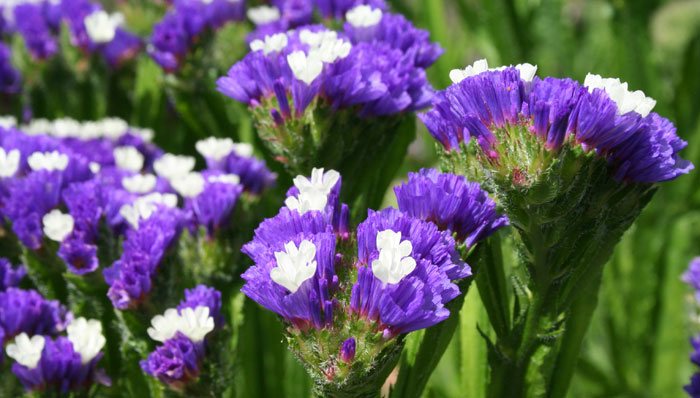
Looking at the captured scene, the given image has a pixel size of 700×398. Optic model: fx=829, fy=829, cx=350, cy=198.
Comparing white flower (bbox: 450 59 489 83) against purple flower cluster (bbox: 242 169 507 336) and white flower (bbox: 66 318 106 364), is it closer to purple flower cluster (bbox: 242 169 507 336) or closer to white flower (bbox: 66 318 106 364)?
purple flower cluster (bbox: 242 169 507 336)

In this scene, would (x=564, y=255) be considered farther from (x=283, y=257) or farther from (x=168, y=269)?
(x=168, y=269)

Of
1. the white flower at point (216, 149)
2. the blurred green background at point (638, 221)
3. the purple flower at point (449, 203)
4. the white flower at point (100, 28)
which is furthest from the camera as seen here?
the blurred green background at point (638, 221)

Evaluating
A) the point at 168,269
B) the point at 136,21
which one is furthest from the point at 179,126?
the point at 168,269

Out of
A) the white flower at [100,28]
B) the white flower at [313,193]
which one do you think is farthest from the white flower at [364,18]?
the white flower at [100,28]

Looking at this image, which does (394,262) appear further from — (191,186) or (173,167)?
(173,167)

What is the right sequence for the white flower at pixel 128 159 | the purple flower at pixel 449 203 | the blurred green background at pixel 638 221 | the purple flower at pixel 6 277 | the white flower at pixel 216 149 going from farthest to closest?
the blurred green background at pixel 638 221 → the white flower at pixel 128 159 → the white flower at pixel 216 149 → the purple flower at pixel 6 277 → the purple flower at pixel 449 203

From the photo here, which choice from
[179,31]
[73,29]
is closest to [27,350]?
[179,31]

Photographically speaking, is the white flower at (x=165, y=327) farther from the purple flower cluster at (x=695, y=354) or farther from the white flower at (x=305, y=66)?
the purple flower cluster at (x=695, y=354)

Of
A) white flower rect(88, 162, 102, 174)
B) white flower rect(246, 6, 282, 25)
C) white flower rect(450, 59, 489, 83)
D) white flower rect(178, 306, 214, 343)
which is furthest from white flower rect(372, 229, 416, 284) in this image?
white flower rect(246, 6, 282, 25)
